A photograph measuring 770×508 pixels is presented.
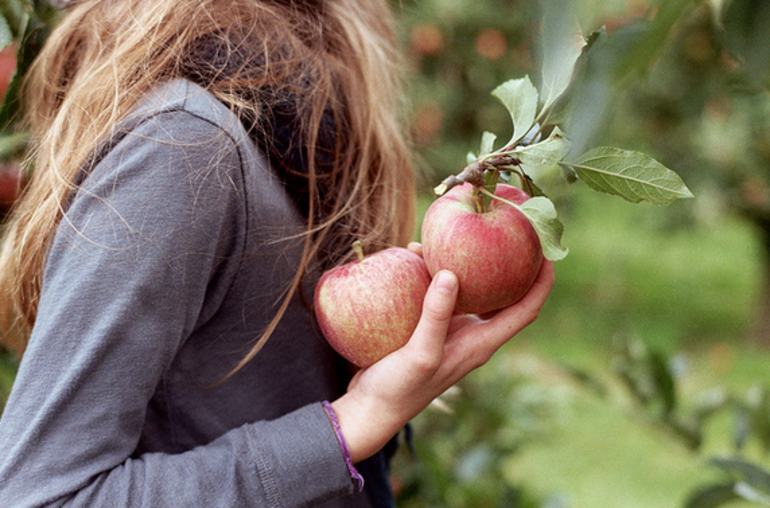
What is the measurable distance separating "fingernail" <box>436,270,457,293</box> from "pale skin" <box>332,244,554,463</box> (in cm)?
4

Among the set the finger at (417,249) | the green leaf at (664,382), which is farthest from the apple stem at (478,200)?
the green leaf at (664,382)

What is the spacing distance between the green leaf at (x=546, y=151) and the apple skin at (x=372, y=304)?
0.16 m

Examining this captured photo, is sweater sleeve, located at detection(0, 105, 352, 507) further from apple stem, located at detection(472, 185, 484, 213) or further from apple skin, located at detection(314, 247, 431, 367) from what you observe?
apple stem, located at detection(472, 185, 484, 213)

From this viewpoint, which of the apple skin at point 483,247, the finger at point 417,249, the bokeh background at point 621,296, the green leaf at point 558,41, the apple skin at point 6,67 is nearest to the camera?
the green leaf at point 558,41

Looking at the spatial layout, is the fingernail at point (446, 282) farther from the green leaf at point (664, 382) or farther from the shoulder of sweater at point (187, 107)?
the green leaf at point (664, 382)

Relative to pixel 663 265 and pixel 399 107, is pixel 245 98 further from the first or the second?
pixel 663 265

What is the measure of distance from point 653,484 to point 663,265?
13.0 ft

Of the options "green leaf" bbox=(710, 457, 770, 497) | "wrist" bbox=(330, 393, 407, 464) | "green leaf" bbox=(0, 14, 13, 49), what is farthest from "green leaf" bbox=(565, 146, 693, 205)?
"green leaf" bbox=(0, 14, 13, 49)

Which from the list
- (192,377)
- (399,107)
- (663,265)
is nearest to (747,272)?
(663,265)

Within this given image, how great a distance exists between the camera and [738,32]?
36 centimetres

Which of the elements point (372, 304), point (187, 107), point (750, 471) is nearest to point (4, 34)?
point (187, 107)

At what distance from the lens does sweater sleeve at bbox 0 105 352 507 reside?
22.4 inches

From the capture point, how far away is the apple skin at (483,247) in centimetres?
60

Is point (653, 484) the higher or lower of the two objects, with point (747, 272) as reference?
higher
